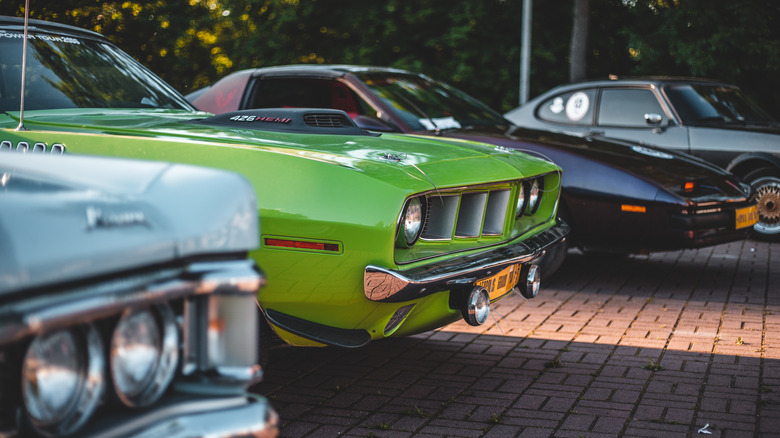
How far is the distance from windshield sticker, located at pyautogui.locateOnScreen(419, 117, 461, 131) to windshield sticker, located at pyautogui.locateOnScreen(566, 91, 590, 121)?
306 cm

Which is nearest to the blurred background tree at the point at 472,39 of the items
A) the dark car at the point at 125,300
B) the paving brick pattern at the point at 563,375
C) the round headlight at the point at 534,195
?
the paving brick pattern at the point at 563,375

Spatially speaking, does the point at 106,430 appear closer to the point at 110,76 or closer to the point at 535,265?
the point at 535,265

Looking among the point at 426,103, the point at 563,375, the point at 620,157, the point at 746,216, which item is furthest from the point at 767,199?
the point at 563,375

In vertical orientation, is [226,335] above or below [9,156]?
below

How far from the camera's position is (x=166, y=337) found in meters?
1.66

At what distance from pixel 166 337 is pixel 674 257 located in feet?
24.7

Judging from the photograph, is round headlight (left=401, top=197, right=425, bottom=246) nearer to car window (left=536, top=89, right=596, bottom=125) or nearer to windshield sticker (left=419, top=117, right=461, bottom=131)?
windshield sticker (left=419, top=117, right=461, bottom=131)

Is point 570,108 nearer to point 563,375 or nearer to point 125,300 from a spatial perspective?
point 563,375

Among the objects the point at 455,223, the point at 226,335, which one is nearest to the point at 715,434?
the point at 455,223

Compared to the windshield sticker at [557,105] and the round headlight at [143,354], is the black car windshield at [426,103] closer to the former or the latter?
the windshield sticker at [557,105]

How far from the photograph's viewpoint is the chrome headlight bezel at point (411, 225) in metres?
3.38

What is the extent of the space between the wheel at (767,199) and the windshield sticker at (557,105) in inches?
86.1

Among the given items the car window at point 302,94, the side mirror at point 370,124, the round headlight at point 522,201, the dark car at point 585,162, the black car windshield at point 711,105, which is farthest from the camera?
the black car windshield at point 711,105

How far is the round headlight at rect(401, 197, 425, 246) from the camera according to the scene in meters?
3.41
